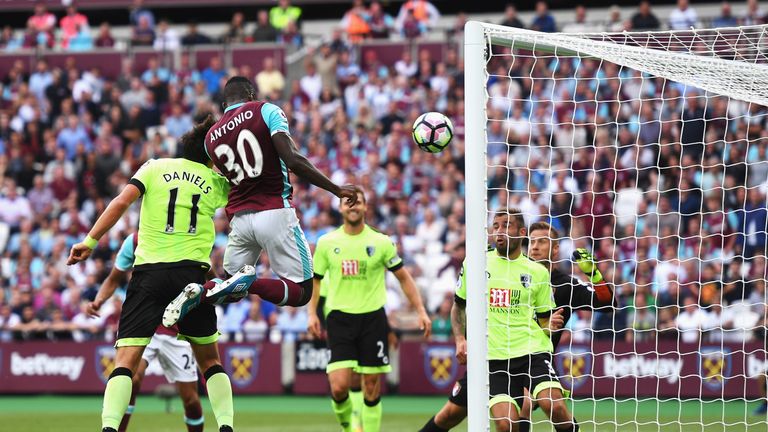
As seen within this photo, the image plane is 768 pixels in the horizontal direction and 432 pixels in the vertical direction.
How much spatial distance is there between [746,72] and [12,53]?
66.4ft

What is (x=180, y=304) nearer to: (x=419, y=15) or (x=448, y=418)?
(x=448, y=418)

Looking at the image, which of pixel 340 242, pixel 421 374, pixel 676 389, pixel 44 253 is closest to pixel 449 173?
pixel 421 374

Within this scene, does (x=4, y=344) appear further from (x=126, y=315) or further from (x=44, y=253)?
(x=126, y=315)

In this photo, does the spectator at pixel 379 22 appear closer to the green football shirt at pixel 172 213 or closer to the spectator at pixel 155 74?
the spectator at pixel 155 74

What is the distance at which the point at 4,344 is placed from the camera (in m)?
18.8

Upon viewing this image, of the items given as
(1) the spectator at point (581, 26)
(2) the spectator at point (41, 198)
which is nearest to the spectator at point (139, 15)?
(2) the spectator at point (41, 198)

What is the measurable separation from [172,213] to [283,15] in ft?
58.2

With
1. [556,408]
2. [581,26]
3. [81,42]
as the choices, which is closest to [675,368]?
[556,408]

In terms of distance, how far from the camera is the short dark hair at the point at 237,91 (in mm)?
8695

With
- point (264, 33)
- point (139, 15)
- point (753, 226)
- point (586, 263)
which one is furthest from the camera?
point (139, 15)

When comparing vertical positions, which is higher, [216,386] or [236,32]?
[236,32]

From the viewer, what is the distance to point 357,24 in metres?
24.5

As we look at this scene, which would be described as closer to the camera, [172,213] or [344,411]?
[172,213]

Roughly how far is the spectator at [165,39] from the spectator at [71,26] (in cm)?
176
